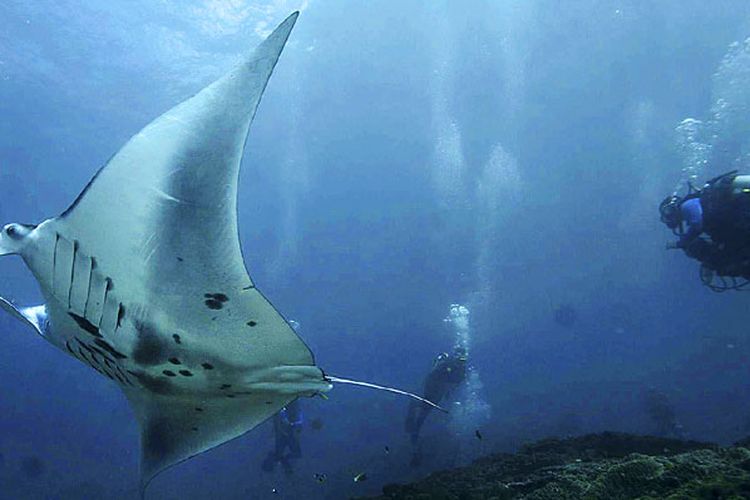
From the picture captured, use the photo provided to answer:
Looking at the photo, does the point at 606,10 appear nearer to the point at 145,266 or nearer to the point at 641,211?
the point at 641,211

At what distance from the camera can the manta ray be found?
174 centimetres

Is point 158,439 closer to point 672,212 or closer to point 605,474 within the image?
point 605,474

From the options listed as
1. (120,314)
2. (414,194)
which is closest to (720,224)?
(120,314)

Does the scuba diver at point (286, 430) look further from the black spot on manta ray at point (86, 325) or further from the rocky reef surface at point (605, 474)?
the black spot on manta ray at point (86, 325)

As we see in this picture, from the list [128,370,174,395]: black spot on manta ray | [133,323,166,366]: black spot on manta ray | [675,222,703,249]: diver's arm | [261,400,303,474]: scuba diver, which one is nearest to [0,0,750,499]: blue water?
[261,400,303,474]: scuba diver

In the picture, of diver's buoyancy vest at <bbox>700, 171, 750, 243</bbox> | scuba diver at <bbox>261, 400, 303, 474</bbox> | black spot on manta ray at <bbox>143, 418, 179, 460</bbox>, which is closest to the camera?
black spot on manta ray at <bbox>143, 418, 179, 460</bbox>

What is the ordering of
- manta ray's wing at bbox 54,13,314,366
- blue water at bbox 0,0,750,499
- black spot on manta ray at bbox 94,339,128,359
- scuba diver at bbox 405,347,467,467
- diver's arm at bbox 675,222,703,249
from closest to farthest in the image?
manta ray's wing at bbox 54,13,314,366
black spot on manta ray at bbox 94,339,128,359
diver's arm at bbox 675,222,703,249
scuba diver at bbox 405,347,467,467
blue water at bbox 0,0,750,499

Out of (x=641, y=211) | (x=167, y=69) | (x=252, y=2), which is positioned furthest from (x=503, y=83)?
(x=641, y=211)

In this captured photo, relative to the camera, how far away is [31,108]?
88.5 feet

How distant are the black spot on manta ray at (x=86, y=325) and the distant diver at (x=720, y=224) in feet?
20.8

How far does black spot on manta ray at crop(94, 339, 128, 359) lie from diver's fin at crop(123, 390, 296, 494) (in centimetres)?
40

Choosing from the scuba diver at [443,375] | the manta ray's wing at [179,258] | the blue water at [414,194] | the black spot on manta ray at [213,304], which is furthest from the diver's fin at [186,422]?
the blue water at [414,194]

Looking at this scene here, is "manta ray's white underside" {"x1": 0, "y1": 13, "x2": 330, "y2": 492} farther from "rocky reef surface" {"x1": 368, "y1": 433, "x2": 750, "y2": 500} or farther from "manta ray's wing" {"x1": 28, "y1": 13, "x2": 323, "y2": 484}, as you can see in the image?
"rocky reef surface" {"x1": 368, "y1": 433, "x2": 750, "y2": 500}

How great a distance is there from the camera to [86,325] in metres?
2.15
